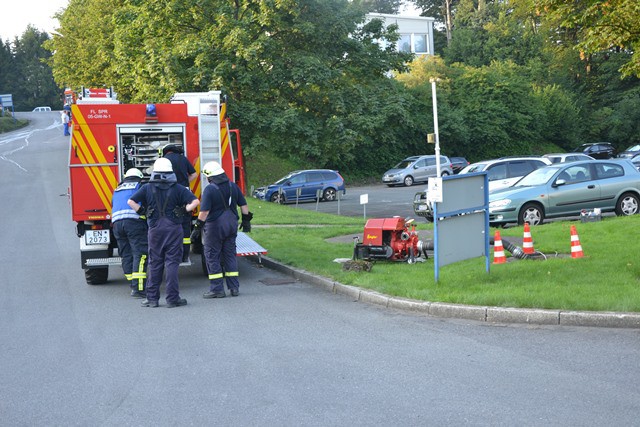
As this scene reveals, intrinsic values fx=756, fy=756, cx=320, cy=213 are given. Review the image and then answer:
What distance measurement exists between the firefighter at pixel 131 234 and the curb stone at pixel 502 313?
3.06 meters

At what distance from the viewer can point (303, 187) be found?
3503 cm

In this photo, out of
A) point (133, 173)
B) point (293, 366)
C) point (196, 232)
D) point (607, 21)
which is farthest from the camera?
point (196, 232)

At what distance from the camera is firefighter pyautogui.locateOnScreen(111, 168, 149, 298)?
11.0 metres

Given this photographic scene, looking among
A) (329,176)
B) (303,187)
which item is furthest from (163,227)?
(329,176)

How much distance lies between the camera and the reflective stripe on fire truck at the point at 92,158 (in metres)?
12.2

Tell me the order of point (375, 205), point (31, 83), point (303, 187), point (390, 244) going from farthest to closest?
point (31, 83) < point (303, 187) < point (375, 205) < point (390, 244)

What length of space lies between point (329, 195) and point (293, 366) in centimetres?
2884

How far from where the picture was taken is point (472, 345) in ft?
25.0

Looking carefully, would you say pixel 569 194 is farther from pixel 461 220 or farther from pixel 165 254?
→ pixel 165 254

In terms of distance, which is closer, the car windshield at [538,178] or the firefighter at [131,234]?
the firefighter at [131,234]

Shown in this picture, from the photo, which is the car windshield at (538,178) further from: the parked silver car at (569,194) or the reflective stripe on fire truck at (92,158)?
the reflective stripe on fire truck at (92,158)

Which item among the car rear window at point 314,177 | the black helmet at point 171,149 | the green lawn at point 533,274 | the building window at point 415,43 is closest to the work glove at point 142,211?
the black helmet at point 171,149

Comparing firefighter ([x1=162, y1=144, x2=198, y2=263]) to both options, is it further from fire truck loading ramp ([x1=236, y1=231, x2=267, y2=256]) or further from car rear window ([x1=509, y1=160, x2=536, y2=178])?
car rear window ([x1=509, y1=160, x2=536, y2=178])

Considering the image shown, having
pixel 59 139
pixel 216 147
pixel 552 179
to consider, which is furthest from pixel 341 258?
pixel 59 139
